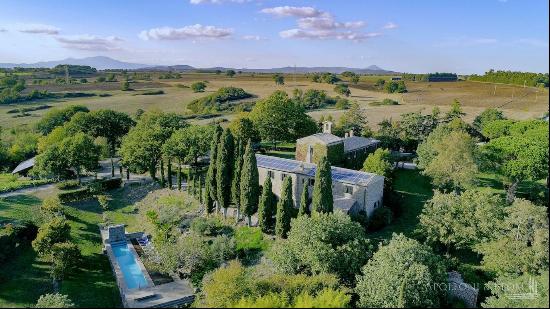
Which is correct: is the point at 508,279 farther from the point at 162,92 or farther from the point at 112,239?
the point at 162,92

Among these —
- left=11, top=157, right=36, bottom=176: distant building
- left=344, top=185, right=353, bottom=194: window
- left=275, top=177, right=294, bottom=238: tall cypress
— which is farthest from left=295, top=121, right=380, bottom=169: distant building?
left=11, top=157, right=36, bottom=176: distant building

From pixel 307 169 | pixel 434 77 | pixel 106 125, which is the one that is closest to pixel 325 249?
pixel 307 169

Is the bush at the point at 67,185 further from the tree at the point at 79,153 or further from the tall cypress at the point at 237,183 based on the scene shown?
the tall cypress at the point at 237,183

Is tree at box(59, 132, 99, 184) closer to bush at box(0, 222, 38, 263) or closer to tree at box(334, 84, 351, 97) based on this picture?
bush at box(0, 222, 38, 263)

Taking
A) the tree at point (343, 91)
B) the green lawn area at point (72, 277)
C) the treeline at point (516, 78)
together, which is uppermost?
the treeline at point (516, 78)

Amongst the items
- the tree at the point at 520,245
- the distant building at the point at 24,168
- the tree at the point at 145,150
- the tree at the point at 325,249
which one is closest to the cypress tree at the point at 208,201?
the tree at the point at 325,249

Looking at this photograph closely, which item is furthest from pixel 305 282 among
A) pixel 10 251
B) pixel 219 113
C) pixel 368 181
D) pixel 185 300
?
pixel 219 113
